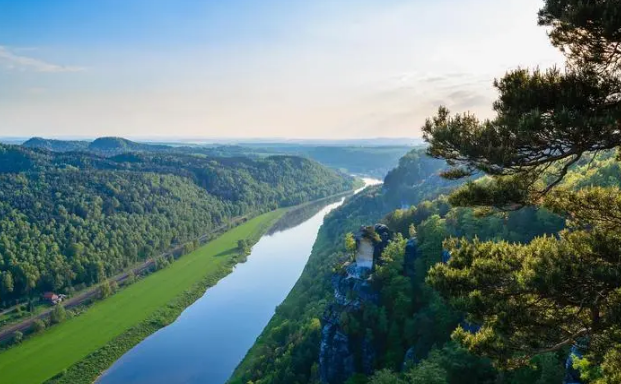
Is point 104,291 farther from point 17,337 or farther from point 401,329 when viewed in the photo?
point 401,329

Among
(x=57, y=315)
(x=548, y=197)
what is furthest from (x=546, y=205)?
(x=57, y=315)

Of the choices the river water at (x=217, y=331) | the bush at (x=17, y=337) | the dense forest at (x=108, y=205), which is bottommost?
the river water at (x=217, y=331)

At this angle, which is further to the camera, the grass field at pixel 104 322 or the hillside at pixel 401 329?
the grass field at pixel 104 322

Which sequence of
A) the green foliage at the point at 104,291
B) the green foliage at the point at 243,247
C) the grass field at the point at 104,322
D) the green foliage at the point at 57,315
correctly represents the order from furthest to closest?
the green foliage at the point at 243,247 < the green foliage at the point at 104,291 < the green foliage at the point at 57,315 < the grass field at the point at 104,322

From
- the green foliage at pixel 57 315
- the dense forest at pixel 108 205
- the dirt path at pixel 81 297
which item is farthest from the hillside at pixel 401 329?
the dense forest at pixel 108 205

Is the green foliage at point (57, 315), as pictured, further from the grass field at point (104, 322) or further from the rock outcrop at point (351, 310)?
the rock outcrop at point (351, 310)

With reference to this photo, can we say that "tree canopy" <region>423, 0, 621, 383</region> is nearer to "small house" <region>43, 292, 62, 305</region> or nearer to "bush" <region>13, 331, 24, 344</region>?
"bush" <region>13, 331, 24, 344</region>

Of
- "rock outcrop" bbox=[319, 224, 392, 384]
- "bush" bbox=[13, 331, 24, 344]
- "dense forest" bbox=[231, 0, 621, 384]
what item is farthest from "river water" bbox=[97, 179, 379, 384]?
"dense forest" bbox=[231, 0, 621, 384]
